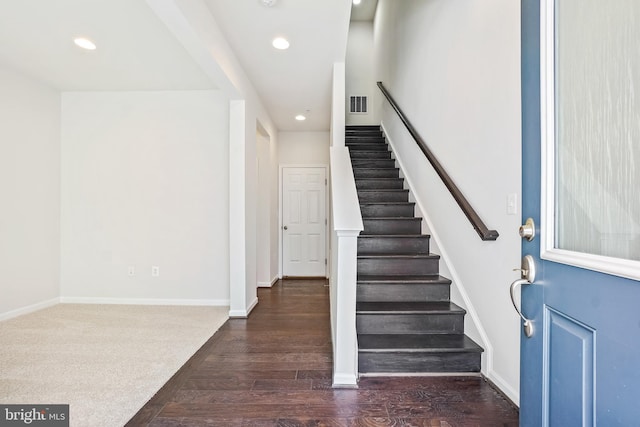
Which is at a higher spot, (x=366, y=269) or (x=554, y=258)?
(x=554, y=258)

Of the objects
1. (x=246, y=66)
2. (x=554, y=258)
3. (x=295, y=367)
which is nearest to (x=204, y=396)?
(x=295, y=367)

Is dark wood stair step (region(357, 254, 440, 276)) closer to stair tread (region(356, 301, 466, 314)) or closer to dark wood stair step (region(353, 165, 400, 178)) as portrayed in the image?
stair tread (region(356, 301, 466, 314))

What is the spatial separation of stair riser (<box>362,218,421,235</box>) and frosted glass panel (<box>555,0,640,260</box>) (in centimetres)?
238

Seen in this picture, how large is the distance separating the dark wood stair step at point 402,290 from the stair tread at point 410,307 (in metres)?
0.04

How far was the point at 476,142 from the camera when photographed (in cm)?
219

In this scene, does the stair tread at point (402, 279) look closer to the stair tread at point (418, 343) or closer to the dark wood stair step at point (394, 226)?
the stair tread at point (418, 343)

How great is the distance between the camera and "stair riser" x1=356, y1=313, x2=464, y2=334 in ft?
7.57

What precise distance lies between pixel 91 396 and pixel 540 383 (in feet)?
7.64

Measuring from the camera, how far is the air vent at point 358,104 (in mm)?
6105

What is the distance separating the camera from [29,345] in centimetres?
262

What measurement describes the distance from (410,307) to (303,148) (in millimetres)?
3695

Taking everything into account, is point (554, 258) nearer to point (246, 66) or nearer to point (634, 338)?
point (634, 338)

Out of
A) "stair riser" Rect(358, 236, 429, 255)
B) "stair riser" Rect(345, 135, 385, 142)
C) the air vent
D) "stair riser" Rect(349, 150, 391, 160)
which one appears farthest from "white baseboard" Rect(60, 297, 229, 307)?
the air vent

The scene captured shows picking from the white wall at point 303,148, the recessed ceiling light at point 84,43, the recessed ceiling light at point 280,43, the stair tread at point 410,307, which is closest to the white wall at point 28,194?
the recessed ceiling light at point 84,43
